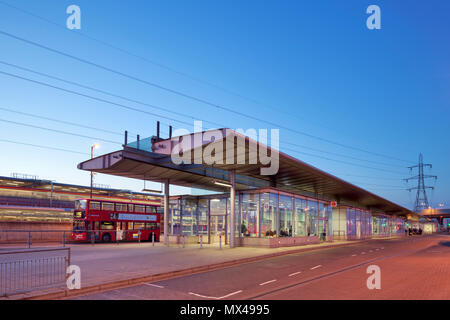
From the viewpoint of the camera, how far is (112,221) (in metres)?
31.0

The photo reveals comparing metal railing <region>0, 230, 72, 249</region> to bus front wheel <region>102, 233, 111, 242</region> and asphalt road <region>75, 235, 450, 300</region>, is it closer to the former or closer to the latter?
bus front wheel <region>102, 233, 111, 242</region>

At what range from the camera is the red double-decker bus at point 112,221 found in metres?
29.4

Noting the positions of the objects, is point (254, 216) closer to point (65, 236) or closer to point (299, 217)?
point (299, 217)

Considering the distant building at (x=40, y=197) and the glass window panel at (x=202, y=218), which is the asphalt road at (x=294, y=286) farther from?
Answer: the distant building at (x=40, y=197)

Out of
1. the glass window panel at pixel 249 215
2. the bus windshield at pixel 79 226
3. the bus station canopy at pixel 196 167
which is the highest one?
the bus station canopy at pixel 196 167

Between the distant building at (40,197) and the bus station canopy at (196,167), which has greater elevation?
the bus station canopy at (196,167)

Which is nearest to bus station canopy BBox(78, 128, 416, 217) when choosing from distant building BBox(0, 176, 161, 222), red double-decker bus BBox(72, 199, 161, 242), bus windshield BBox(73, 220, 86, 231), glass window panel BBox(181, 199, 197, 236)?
glass window panel BBox(181, 199, 197, 236)

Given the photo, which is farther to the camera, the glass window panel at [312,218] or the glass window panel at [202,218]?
the glass window panel at [312,218]

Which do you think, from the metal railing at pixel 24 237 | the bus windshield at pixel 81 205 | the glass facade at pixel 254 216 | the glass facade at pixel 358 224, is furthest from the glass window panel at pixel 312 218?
the metal railing at pixel 24 237

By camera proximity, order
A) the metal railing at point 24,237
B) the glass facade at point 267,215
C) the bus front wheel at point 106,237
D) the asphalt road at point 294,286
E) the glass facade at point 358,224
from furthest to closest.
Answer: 1. the glass facade at point 358,224
2. the bus front wheel at point 106,237
3. the metal railing at point 24,237
4. the glass facade at point 267,215
5. the asphalt road at point 294,286

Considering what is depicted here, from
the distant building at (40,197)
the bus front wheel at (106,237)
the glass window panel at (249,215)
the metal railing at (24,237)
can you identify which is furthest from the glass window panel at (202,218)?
the distant building at (40,197)

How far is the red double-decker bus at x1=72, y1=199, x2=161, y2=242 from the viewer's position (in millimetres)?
29422

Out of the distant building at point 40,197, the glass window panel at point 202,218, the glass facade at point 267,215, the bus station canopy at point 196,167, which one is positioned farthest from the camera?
the distant building at point 40,197
